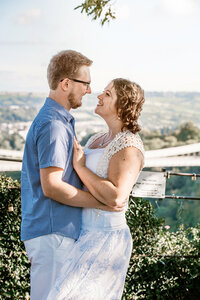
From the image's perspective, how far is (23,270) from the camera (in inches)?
105

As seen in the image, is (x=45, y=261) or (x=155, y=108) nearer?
(x=45, y=261)

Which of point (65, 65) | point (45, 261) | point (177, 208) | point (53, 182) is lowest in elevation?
point (177, 208)

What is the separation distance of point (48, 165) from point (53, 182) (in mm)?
68

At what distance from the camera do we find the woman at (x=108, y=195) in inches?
61.7

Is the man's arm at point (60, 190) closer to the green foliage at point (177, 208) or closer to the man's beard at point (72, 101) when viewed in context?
the man's beard at point (72, 101)

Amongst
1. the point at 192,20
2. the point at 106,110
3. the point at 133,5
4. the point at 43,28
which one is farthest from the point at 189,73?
the point at 106,110

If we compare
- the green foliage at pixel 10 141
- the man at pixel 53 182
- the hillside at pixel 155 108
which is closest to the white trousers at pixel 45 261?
the man at pixel 53 182

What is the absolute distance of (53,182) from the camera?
4.88 feet

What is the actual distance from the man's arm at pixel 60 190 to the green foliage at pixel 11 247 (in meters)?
1.17

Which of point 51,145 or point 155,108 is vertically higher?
point 155,108

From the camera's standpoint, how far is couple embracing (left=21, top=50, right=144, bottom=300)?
60.5 inches

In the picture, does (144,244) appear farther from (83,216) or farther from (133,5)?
(133,5)

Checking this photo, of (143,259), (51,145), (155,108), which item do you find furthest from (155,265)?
(155,108)

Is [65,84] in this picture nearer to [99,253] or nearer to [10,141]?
[99,253]
